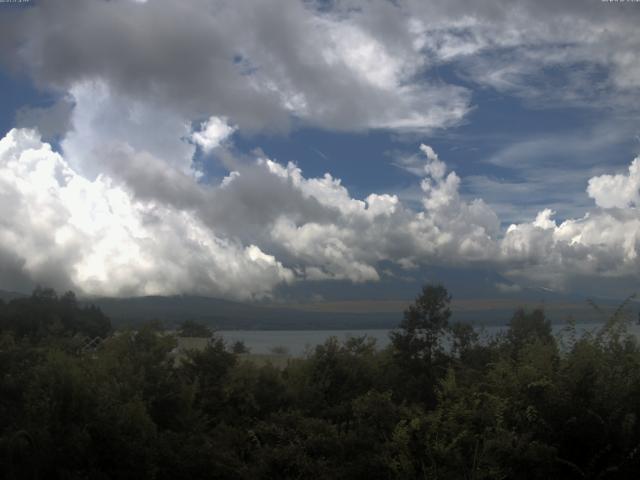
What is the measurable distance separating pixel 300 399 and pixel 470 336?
11211 mm

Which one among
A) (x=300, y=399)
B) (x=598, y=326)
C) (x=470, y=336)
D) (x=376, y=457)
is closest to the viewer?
(x=376, y=457)

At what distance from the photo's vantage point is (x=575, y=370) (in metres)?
10.0

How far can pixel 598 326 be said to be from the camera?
11859mm

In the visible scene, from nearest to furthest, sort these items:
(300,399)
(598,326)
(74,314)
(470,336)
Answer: (598,326) < (300,399) < (470,336) < (74,314)

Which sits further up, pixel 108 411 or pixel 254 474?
pixel 108 411

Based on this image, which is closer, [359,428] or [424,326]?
[359,428]

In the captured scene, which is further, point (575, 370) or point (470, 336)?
point (470, 336)

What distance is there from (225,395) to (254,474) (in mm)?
6017

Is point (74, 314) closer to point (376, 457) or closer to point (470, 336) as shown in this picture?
point (470, 336)

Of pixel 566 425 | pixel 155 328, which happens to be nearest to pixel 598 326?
pixel 566 425

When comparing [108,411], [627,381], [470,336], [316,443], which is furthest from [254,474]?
[470,336]

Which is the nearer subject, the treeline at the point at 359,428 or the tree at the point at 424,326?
the treeline at the point at 359,428

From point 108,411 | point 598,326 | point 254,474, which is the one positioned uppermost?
point 598,326

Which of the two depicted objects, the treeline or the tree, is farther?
the tree
